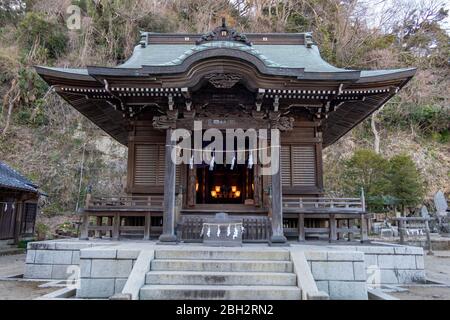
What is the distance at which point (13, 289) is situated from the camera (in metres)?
6.40

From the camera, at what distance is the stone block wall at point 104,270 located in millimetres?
5594

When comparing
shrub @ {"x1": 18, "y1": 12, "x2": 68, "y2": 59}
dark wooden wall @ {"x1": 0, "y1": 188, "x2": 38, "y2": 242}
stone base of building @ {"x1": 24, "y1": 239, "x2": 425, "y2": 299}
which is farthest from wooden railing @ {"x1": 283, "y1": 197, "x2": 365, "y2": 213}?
shrub @ {"x1": 18, "y1": 12, "x2": 68, "y2": 59}

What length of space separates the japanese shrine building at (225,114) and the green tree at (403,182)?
7.81m

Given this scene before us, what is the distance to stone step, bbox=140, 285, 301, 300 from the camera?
16.0 feet

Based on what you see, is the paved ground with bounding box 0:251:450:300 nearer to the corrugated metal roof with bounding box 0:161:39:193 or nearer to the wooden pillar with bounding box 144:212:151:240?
the wooden pillar with bounding box 144:212:151:240

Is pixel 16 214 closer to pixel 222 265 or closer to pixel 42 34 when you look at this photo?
pixel 222 265

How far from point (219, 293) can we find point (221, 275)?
0.40 m

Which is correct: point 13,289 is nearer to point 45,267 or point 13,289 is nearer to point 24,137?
point 45,267

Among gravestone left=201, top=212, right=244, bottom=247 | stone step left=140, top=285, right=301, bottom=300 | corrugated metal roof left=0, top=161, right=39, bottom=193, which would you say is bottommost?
stone step left=140, top=285, right=301, bottom=300

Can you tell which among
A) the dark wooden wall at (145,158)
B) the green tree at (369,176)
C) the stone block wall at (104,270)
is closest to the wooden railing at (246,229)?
the dark wooden wall at (145,158)

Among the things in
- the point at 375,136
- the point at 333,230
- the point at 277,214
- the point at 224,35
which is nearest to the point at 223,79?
the point at 224,35
